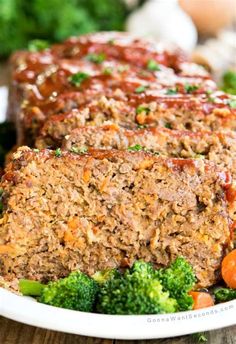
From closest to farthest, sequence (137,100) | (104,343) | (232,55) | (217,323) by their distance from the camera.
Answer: (217,323), (104,343), (137,100), (232,55)

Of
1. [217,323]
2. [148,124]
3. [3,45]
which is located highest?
[148,124]

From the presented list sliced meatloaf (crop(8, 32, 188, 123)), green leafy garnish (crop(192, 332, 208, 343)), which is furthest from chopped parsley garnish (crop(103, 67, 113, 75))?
green leafy garnish (crop(192, 332, 208, 343))

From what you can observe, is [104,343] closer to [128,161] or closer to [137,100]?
[128,161]

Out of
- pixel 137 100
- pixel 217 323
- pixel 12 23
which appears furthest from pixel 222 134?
pixel 12 23

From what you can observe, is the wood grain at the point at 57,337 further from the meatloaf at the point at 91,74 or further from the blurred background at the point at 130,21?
the blurred background at the point at 130,21

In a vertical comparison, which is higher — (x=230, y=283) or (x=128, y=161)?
(x=128, y=161)

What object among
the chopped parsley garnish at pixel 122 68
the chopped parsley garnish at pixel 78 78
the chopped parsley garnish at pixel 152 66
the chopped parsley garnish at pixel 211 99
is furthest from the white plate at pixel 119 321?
the chopped parsley garnish at pixel 152 66

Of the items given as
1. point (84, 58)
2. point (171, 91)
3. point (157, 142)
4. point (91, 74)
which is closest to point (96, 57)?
point (84, 58)
